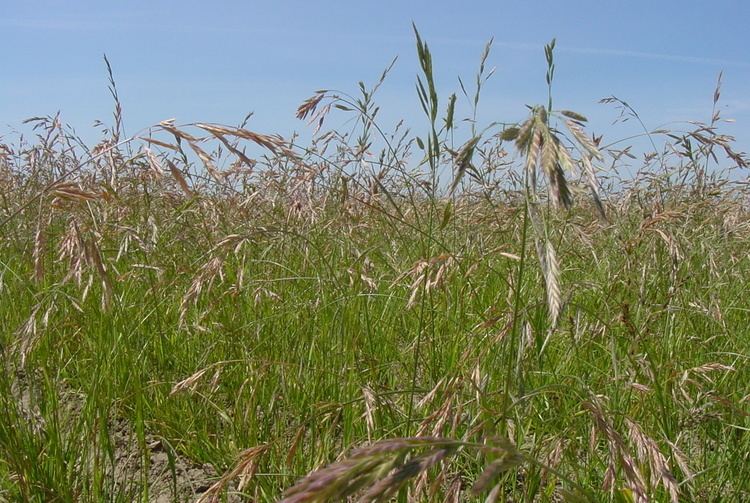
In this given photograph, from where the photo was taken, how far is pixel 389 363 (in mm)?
1949

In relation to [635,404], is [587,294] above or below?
above

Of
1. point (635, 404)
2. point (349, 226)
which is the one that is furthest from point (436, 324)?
point (635, 404)

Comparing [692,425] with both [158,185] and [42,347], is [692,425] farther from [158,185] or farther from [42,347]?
[158,185]

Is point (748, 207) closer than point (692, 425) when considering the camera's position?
No

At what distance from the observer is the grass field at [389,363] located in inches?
54.9

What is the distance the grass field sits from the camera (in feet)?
4.58

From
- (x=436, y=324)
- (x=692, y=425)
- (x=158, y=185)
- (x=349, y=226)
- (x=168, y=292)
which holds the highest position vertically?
(x=158, y=185)

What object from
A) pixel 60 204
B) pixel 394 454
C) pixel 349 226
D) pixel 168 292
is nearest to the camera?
pixel 394 454

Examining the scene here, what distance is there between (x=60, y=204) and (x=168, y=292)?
1.31 metres

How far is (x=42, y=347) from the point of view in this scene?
107 inches

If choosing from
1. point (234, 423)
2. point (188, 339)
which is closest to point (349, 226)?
point (188, 339)

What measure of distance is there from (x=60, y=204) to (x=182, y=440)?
80 cm

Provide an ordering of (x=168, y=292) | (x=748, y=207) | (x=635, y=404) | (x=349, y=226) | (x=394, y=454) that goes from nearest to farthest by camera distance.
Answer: (x=394, y=454) → (x=635, y=404) → (x=349, y=226) → (x=168, y=292) → (x=748, y=207)

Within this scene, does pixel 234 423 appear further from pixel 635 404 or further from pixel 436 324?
pixel 635 404
